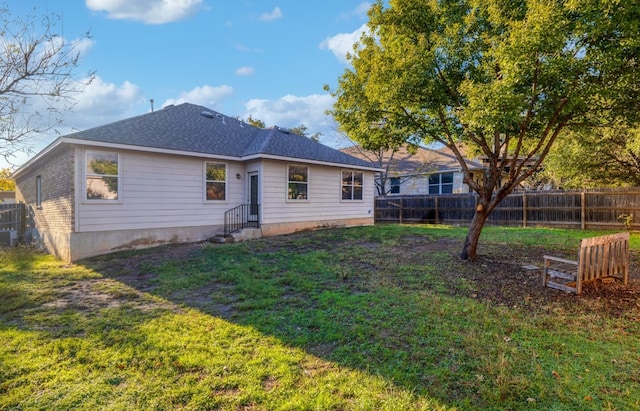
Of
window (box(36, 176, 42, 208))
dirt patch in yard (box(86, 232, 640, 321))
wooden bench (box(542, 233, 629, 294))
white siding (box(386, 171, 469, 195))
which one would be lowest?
dirt patch in yard (box(86, 232, 640, 321))

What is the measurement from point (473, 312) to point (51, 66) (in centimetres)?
927

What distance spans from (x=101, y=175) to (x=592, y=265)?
11.6 m

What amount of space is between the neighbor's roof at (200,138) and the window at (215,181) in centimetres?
57

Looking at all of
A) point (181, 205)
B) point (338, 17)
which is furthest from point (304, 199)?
point (338, 17)

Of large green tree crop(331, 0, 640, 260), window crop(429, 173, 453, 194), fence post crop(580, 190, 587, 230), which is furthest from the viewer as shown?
window crop(429, 173, 453, 194)

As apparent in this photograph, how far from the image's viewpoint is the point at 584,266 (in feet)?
17.6

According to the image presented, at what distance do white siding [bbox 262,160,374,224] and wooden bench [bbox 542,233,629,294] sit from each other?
882cm

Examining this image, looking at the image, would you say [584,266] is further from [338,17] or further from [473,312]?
[338,17]

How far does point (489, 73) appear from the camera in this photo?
249 inches

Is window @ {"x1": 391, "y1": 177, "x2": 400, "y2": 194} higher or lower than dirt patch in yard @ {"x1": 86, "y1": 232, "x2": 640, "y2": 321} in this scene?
higher

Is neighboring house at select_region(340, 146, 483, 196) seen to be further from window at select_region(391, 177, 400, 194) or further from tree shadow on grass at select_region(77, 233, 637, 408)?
tree shadow on grass at select_region(77, 233, 637, 408)

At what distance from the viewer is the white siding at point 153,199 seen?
29.8 ft

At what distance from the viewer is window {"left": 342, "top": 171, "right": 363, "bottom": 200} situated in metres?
15.5

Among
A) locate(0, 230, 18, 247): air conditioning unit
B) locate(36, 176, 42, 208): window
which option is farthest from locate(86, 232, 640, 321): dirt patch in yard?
locate(0, 230, 18, 247): air conditioning unit
